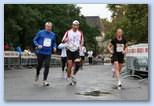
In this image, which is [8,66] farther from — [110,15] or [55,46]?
[110,15]

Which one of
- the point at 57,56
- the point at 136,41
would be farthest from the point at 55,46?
the point at 136,41

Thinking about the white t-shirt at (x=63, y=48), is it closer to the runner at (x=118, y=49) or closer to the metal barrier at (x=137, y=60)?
the runner at (x=118, y=49)

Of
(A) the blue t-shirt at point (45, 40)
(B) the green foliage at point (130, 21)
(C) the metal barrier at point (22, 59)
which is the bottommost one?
(C) the metal barrier at point (22, 59)

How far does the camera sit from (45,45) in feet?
31.8

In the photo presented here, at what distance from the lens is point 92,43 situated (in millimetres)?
9719

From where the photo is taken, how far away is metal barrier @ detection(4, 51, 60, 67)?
9602 mm

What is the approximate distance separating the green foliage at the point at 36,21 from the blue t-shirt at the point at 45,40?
44 mm

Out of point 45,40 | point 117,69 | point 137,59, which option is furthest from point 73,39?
point 137,59

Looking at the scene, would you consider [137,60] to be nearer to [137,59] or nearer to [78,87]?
[137,59]

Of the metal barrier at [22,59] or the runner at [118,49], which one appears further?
the runner at [118,49]

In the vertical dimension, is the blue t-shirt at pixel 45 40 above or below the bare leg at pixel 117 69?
above

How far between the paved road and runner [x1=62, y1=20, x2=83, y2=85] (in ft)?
0.22

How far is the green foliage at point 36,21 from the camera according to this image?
9.60m

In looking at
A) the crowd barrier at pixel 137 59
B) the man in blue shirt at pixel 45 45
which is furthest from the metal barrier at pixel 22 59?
the crowd barrier at pixel 137 59
